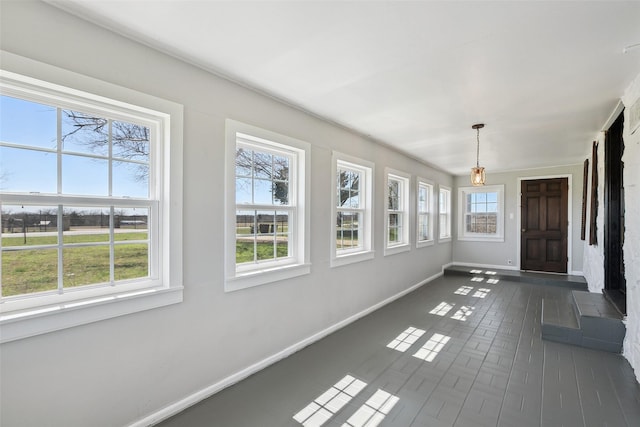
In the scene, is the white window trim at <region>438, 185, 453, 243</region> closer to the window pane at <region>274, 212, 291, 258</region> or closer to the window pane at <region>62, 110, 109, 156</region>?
the window pane at <region>274, 212, 291, 258</region>

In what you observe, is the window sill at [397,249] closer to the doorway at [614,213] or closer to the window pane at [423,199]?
the window pane at [423,199]

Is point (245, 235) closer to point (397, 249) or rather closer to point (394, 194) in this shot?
point (397, 249)

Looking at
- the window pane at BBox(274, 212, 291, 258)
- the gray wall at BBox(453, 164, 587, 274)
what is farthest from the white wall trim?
the window pane at BBox(274, 212, 291, 258)

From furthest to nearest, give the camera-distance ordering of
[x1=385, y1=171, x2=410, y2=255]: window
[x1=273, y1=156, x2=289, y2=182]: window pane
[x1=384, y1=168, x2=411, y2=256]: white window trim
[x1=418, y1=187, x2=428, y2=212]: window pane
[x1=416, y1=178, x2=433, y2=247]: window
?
[x1=418, y1=187, x2=428, y2=212]: window pane → [x1=416, y1=178, x2=433, y2=247]: window → [x1=385, y1=171, x2=410, y2=255]: window → [x1=384, y1=168, x2=411, y2=256]: white window trim → [x1=273, y1=156, x2=289, y2=182]: window pane

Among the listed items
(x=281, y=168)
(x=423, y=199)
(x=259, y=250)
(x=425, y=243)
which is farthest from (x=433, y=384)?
(x=423, y=199)

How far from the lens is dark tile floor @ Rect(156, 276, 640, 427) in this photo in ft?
6.89

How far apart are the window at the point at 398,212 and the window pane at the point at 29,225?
14.2 feet

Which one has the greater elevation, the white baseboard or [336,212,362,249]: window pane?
[336,212,362,249]: window pane

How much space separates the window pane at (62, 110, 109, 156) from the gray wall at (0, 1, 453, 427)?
27 cm

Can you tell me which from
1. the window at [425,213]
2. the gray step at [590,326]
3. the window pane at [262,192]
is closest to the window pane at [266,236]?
the window pane at [262,192]

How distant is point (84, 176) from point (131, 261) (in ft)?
2.03

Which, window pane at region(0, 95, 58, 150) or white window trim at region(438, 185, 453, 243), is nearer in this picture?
window pane at region(0, 95, 58, 150)

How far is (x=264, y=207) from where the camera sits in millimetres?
2924

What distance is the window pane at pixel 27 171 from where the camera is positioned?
1.60 m
